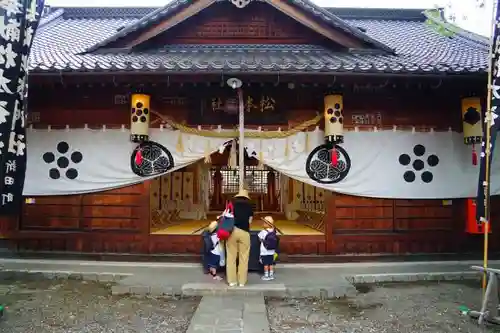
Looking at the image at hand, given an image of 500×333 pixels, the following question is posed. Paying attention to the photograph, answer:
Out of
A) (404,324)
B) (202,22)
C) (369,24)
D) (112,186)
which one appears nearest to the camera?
(404,324)

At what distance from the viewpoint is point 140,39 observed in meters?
8.91

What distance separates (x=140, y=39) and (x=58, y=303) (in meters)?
6.14

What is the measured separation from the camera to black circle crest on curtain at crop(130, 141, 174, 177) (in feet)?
25.7

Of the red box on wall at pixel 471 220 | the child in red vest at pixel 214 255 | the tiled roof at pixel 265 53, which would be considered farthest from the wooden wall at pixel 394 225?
the tiled roof at pixel 265 53

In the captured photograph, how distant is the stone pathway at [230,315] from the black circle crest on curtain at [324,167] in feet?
Result: 9.72

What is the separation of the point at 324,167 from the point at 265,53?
3.26 m

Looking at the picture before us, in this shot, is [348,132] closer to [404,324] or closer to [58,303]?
[404,324]

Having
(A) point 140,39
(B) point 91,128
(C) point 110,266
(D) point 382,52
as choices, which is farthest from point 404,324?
(A) point 140,39

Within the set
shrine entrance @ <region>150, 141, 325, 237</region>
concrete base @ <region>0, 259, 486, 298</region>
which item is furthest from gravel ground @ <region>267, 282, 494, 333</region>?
shrine entrance @ <region>150, 141, 325, 237</region>

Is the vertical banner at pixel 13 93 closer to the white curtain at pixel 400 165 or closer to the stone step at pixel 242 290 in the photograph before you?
the stone step at pixel 242 290

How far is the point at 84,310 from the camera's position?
5.52 metres

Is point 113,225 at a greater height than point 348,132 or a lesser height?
lesser

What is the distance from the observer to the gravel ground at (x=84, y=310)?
487cm

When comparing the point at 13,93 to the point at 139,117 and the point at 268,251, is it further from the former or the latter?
the point at 268,251
